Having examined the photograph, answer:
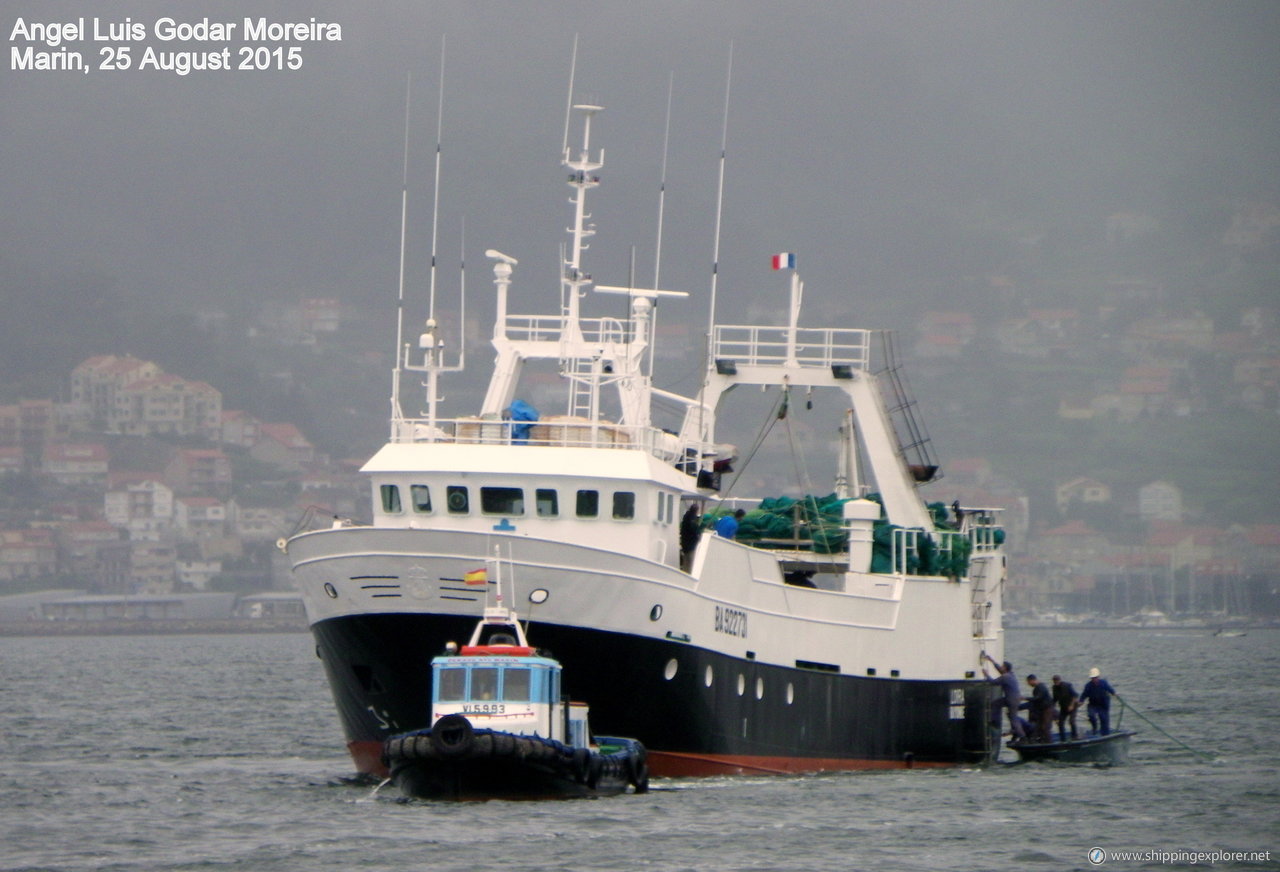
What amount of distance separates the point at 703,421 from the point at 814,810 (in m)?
11.2

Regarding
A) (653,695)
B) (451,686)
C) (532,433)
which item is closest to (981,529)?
(532,433)

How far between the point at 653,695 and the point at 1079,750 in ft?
44.5

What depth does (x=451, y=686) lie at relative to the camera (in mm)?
33188

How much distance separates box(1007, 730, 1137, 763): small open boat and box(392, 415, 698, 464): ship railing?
12815 millimetres

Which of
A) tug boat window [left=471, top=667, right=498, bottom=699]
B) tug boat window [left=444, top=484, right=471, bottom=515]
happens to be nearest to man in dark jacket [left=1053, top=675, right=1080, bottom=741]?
tug boat window [left=444, top=484, right=471, bottom=515]

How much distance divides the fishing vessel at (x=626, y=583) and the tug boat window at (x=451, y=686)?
2.19m

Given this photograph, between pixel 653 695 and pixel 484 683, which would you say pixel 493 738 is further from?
pixel 653 695

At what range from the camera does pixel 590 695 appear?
3638 cm

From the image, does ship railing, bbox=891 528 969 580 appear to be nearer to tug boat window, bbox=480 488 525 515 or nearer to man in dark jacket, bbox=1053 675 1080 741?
man in dark jacket, bbox=1053 675 1080 741

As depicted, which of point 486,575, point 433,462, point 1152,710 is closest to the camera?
point 486,575

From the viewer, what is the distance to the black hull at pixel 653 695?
1414 inches

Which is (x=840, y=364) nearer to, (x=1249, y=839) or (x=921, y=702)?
(x=921, y=702)

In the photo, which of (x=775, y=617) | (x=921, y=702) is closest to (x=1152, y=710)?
(x=921, y=702)

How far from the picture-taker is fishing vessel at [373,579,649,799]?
106ft
